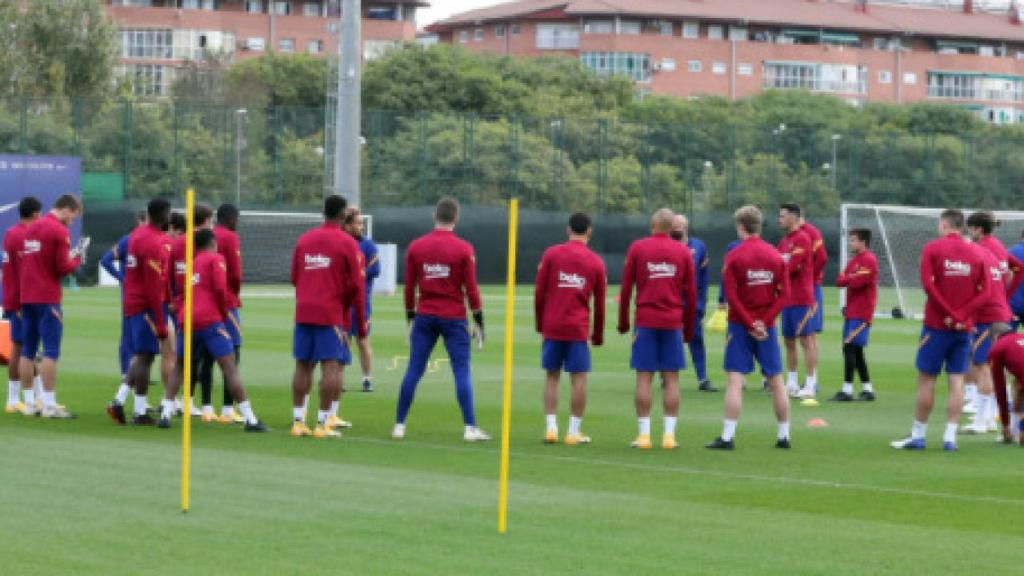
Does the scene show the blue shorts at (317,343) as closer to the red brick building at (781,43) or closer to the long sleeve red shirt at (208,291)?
the long sleeve red shirt at (208,291)

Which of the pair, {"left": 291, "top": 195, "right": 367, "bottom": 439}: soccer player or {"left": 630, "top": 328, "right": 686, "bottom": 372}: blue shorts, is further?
{"left": 291, "top": 195, "right": 367, "bottom": 439}: soccer player

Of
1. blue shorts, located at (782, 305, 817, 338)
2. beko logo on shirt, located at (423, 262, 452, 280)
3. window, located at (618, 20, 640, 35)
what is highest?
window, located at (618, 20, 640, 35)

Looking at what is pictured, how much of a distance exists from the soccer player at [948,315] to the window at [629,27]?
11854cm

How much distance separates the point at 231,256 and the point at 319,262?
200 centimetres

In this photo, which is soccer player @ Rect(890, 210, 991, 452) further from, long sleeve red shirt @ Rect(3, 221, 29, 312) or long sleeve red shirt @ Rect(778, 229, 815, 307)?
long sleeve red shirt @ Rect(3, 221, 29, 312)

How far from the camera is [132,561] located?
33.9 ft

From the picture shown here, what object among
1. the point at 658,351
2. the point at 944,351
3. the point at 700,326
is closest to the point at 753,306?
the point at 658,351

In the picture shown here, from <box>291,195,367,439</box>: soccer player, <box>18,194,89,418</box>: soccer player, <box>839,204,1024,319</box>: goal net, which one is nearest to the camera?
<box>291,195,367,439</box>: soccer player

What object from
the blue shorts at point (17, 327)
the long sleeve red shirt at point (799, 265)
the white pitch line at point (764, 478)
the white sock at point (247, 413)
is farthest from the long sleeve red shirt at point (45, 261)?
the long sleeve red shirt at point (799, 265)

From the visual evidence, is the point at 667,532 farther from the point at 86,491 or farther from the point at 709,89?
the point at 709,89

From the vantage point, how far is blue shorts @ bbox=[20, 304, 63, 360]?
18156 millimetres

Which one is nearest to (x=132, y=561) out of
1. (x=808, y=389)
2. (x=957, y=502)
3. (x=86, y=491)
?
(x=86, y=491)

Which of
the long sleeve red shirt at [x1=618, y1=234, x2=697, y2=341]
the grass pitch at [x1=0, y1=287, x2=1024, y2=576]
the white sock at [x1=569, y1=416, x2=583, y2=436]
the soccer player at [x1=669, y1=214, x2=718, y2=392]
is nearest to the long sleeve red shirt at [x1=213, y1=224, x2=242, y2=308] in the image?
the grass pitch at [x1=0, y1=287, x2=1024, y2=576]

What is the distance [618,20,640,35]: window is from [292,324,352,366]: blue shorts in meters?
119
